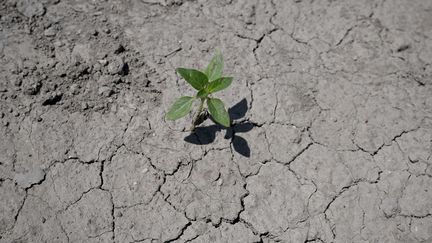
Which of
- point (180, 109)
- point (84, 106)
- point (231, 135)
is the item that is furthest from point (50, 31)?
point (231, 135)

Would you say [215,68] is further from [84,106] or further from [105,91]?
[84,106]

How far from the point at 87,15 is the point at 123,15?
26cm

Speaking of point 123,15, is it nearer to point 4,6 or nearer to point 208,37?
point 208,37

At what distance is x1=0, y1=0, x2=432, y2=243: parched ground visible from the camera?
7.63 ft

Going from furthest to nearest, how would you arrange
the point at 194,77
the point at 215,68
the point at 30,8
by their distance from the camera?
the point at 30,8 → the point at 215,68 → the point at 194,77

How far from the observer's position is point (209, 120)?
259 centimetres

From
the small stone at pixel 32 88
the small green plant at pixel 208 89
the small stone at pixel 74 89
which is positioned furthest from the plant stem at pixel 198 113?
the small stone at pixel 32 88

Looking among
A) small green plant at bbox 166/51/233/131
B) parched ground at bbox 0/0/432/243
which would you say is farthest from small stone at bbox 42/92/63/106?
small green plant at bbox 166/51/233/131

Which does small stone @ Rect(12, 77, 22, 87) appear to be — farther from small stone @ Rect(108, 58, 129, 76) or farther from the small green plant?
the small green plant

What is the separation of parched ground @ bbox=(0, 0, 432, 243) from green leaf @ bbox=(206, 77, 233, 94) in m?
0.33

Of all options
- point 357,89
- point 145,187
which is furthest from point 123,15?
point 357,89

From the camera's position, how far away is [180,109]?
2340 millimetres

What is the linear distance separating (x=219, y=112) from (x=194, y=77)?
255mm

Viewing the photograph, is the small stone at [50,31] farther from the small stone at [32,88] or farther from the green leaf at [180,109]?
the green leaf at [180,109]
